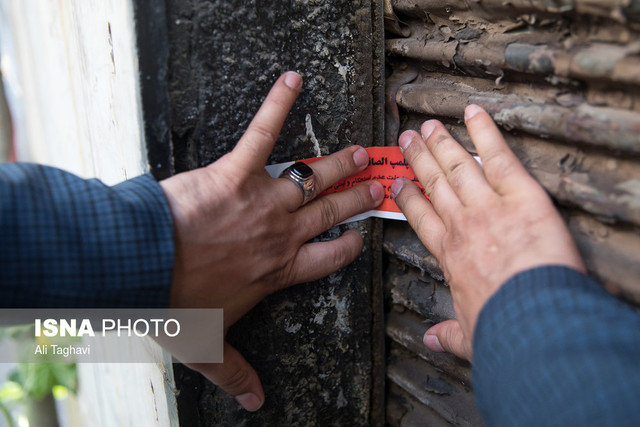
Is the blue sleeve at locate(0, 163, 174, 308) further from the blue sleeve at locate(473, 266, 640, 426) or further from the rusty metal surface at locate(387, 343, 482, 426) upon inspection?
the rusty metal surface at locate(387, 343, 482, 426)

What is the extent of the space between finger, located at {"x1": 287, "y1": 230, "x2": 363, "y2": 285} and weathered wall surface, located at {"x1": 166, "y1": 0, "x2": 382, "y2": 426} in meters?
0.04

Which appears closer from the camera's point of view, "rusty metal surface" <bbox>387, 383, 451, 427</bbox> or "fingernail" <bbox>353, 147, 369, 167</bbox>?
"fingernail" <bbox>353, 147, 369, 167</bbox>

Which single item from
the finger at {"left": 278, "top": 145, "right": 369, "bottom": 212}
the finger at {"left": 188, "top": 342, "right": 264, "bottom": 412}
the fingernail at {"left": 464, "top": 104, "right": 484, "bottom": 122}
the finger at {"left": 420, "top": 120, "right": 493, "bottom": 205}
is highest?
the fingernail at {"left": 464, "top": 104, "right": 484, "bottom": 122}

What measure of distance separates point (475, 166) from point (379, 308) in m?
0.56

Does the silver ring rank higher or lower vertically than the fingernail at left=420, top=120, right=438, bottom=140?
lower

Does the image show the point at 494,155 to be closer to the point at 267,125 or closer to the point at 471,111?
the point at 471,111

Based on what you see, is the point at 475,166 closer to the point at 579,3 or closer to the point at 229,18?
the point at 579,3

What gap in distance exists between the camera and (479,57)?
1024 mm

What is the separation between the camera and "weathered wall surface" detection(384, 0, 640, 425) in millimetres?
829

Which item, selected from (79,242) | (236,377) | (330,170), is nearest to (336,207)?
(330,170)

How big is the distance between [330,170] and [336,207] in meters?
0.09

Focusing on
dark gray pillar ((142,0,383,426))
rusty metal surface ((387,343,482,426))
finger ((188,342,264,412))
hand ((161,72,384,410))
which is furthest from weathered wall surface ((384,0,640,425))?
finger ((188,342,264,412))

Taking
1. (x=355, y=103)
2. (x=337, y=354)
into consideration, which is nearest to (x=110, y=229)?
(x=355, y=103)

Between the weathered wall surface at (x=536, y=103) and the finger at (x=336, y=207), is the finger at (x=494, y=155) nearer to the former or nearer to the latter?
the weathered wall surface at (x=536, y=103)
